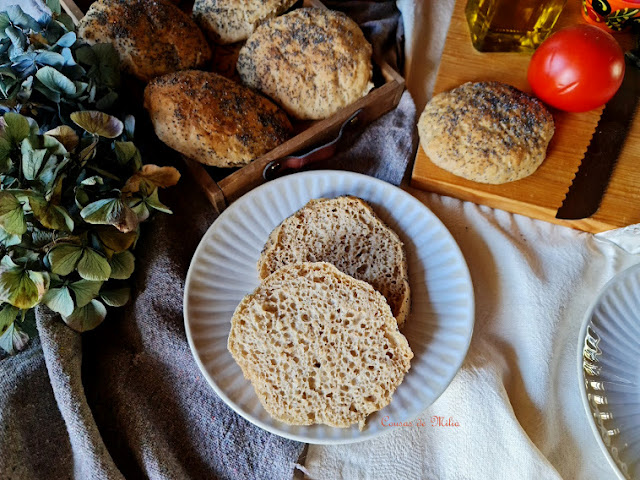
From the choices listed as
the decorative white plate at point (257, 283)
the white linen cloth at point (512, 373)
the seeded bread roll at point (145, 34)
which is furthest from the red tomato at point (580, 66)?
the seeded bread roll at point (145, 34)

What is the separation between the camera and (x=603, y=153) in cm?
127

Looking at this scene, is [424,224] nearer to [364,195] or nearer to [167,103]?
[364,195]

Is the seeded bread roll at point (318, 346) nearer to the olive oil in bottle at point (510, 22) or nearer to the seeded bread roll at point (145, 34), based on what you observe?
the seeded bread roll at point (145, 34)

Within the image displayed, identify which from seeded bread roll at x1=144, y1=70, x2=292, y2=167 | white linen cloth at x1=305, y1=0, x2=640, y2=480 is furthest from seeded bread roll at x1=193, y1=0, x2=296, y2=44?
white linen cloth at x1=305, y1=0, x2=640, y2=480

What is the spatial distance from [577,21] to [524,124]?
1.40ft

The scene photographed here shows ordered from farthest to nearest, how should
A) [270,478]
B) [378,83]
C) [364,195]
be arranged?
[378,83] < [364,195] < [270,478]

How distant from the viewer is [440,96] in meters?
1.22

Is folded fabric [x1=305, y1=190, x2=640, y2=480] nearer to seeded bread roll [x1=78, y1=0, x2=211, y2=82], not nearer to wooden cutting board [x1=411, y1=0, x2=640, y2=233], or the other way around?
wooden cutting board [x1=411, y1=0, x2=640, y2=233]

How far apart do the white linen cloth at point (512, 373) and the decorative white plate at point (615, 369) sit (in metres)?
0.07

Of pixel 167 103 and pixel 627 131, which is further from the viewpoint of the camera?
pixel 627 131

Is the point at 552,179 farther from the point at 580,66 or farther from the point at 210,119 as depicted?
the point at 210,119

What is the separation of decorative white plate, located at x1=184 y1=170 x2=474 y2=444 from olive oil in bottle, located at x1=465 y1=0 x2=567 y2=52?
49 centimetres

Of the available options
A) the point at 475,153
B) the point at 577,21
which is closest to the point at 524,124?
the point at 475,153

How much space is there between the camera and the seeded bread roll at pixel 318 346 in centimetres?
102
